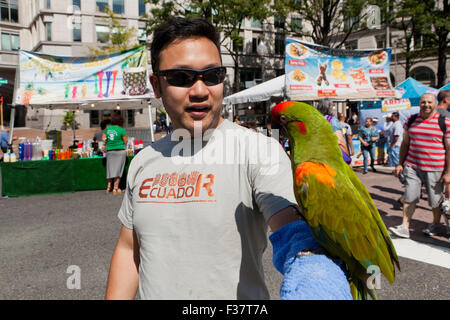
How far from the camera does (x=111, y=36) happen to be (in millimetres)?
23484

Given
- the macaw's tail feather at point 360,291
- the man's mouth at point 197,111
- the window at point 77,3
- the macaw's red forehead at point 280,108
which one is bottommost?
the macaw's tail feather at point 360,291

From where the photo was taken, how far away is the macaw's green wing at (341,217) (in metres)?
1.26

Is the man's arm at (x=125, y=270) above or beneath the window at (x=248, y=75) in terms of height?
beneath

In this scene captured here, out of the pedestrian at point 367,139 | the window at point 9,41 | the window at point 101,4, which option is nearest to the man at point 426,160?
the pedestrian at point 367,139

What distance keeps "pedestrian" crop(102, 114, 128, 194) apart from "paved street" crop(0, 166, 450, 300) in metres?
1.13

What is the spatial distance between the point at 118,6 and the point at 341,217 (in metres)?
35.0

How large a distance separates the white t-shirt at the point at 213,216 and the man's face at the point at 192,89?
11 cm

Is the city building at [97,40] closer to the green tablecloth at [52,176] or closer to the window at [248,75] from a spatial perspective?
the window at [248,75]

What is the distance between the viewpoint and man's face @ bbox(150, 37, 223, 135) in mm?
1227

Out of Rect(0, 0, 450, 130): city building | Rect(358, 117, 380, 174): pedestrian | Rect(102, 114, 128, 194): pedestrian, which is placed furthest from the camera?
Rect(0, 0, 450, 130): city building

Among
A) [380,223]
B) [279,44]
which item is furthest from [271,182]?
[279,44]

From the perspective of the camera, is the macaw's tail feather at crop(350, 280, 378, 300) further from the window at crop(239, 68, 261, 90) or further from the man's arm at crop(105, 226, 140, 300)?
the window at crop(239, 68, 261, 90)

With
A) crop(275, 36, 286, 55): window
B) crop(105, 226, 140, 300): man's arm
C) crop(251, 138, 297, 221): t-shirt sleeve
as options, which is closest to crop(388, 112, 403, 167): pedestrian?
crop(251, 138, 297, 221): t-shirt sleeve

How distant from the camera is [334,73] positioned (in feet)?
37.0
